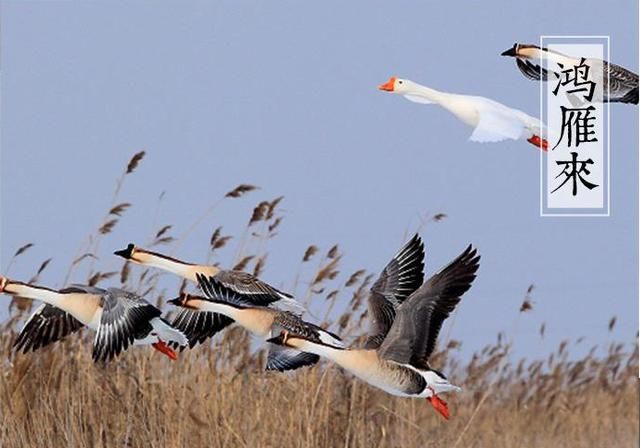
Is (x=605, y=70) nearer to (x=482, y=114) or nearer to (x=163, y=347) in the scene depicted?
(x=482, y=114)

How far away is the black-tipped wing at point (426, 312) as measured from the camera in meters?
3.30

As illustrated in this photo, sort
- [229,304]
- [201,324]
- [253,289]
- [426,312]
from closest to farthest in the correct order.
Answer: [426,312], [229,304], [253,289], [201,324]

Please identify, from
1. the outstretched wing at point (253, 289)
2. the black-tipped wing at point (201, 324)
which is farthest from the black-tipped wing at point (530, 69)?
the black-tipped wing at point (201, 324)

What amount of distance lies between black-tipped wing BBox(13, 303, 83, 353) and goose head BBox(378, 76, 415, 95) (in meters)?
1.25

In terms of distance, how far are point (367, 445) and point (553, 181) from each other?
1.30 m

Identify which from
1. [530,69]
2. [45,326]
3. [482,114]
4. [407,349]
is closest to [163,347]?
[45,326]

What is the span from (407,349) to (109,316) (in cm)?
86

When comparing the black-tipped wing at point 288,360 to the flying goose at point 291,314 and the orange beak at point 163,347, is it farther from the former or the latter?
the orange beak at point 163,347

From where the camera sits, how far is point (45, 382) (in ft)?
18.4

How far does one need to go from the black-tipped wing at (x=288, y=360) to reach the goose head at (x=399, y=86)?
3.20 ft

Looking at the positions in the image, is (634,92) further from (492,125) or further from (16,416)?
(16,416)

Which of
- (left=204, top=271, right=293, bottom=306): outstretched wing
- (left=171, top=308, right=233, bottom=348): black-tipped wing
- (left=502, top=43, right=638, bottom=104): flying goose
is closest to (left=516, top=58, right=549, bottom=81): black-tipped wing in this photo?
(left=502, top=43, right=638, bottom=104): flying goose

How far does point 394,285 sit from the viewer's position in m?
3.75

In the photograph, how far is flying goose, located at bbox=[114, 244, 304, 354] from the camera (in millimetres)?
3836
